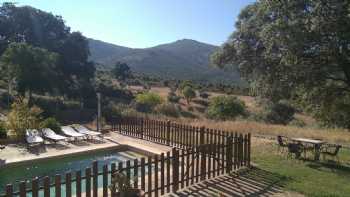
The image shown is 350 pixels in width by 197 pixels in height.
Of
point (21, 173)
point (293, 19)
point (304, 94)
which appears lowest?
point (21, 173)

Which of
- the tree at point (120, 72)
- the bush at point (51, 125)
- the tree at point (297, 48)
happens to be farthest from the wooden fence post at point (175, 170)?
the tree at point (120, 72)

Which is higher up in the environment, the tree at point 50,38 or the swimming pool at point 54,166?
the tree at point 50,38

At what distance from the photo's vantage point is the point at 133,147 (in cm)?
1318

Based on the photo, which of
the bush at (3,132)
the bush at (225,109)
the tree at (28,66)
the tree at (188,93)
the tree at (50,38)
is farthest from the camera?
the tree at (188,93)

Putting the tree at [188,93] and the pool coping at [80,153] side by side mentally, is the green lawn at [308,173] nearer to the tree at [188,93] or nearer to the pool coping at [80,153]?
the pool coping at [80,153]

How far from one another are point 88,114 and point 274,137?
60.0 ft

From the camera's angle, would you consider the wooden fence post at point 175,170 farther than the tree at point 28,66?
No

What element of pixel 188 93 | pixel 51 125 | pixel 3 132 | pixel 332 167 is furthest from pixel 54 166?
pixel 188 93

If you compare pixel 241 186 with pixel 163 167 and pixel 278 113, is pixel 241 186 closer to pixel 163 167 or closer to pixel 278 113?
pixel 163 167

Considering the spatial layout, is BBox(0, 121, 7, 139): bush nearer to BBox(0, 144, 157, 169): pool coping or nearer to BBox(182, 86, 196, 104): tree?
BBox(0, 144, 157, 169): pool coping

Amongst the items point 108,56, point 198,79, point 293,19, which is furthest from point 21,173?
point 108,56

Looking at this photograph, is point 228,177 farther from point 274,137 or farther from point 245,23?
point 245,23

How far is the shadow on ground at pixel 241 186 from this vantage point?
7359 mm

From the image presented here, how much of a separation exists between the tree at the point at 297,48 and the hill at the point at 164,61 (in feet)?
182
